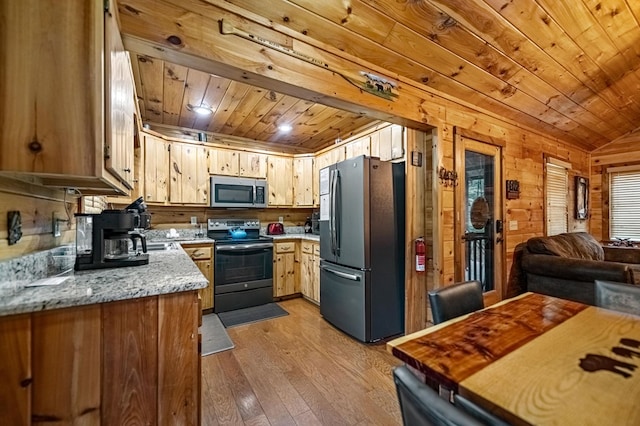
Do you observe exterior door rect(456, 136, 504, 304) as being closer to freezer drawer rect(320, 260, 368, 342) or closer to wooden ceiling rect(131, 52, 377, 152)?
freezer drawer rect(320, 260, 368, 342)

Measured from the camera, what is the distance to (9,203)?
42.9 inches

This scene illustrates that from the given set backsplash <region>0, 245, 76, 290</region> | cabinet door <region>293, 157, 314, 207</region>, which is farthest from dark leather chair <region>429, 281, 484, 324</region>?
cabinet door <region>293, 157, 314, 207</region>

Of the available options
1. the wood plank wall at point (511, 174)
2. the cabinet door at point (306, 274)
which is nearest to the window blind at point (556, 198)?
the wood plank wall at point (511, 174)

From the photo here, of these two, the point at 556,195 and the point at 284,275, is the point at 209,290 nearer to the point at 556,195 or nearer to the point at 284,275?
the point at 284,275

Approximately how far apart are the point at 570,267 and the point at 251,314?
3.62 meters

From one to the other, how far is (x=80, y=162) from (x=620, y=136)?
6.99 m

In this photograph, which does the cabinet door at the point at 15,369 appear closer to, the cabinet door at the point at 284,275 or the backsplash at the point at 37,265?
the backsplash at the point at 37,265

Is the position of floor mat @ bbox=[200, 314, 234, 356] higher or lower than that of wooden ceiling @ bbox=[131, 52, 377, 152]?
lower

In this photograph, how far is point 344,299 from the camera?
9.52 feet

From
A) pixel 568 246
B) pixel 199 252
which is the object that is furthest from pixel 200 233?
pixel 568 246

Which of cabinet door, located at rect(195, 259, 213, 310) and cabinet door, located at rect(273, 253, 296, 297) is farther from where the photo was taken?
cabinet door, located at rect(273, 253, 296, 297)

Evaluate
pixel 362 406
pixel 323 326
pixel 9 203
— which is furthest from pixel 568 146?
pixel 9 203

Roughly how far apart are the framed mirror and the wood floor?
4.40 metres

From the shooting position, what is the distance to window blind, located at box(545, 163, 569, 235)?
4047 millimetres
